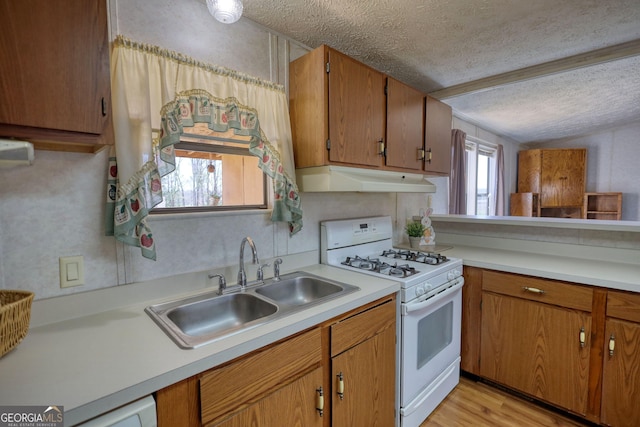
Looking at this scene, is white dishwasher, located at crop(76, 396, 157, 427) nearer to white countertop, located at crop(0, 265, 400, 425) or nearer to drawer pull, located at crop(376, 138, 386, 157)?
white countertop, located at crop(0, 265, 400, 425)

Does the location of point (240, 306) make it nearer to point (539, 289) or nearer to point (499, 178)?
point (539, 289)

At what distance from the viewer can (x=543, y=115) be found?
370cm

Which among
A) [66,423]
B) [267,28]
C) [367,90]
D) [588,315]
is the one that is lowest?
[588,315]

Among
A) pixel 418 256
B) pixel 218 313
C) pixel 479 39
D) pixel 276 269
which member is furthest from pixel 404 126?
pixel 218 313

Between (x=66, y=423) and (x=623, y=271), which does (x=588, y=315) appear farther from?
(x=66, y=423)

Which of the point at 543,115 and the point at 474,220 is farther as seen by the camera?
the point at 543,115

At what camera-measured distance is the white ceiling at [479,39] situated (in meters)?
1.52

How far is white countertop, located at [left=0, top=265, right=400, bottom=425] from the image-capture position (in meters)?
0.72

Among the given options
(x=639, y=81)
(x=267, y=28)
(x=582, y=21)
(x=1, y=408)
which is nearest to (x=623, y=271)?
(x=582, y=21)

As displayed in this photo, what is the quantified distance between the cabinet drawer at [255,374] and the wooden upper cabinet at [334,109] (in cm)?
92

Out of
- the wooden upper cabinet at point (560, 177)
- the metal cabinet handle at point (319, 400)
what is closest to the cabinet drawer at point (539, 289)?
the metal cabinet handle at point (319, 400)

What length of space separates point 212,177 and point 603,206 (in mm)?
6236

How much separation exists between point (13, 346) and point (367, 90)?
1.85 m

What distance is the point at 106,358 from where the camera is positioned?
0.87 metres
